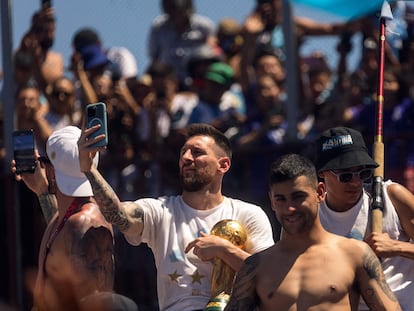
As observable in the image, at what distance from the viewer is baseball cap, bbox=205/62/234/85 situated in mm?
11008

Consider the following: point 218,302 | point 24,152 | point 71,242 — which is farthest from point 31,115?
point 218,302

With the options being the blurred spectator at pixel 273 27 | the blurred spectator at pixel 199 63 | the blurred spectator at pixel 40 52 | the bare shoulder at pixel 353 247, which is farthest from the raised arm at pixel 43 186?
the blurred spectator at pixel 40 52

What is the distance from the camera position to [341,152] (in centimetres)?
731

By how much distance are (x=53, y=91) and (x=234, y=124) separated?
1.84m

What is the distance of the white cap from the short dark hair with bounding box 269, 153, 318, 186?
219 inches

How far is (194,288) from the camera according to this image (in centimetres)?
753

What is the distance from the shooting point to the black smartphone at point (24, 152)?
810 centimetres

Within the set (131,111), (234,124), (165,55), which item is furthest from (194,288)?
(165,55)

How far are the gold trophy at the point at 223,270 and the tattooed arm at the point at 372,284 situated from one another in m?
0.94

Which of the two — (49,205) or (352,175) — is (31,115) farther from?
(352,175)

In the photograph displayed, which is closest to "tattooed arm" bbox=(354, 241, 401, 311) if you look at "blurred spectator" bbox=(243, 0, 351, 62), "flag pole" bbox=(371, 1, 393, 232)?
"flag pole" bbox=(371, 1, 393, 232)

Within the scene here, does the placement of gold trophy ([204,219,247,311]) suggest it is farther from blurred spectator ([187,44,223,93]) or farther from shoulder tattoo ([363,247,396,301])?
blurred spectator ([187,44,223,93])

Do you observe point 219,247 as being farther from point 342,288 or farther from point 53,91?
point 53,91

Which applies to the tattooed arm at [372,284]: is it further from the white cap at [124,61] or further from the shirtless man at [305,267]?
the white cap at [124,61]
